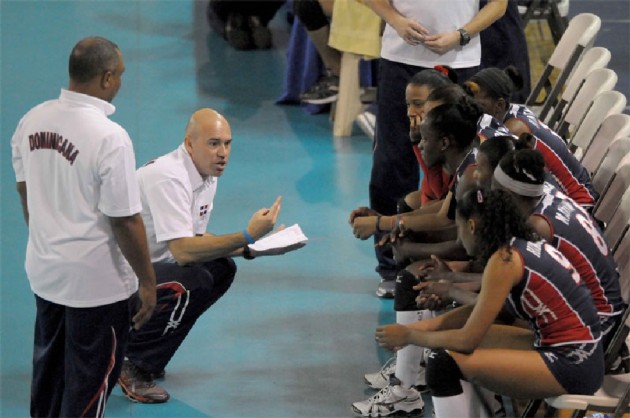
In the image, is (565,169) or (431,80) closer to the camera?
(565,169)

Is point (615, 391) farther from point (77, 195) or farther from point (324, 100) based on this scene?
point (324, 100)

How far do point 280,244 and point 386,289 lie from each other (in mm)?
1006

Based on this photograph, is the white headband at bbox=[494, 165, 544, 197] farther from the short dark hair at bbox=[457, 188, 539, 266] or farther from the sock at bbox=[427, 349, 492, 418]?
the sock at bbox=[427, 349, 492, 418]

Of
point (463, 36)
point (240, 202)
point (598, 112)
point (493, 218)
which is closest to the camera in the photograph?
point (493, 218)

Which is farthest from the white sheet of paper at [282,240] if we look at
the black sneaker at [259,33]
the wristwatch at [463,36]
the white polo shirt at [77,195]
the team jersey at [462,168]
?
the black sneaker at [259,33]

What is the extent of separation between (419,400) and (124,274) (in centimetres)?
147

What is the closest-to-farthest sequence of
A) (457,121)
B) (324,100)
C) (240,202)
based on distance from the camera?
(457,121) < (240,202) < (324,100)

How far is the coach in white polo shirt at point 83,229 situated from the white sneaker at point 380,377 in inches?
51.3

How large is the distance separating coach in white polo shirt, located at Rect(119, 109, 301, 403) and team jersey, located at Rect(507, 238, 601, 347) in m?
1.26

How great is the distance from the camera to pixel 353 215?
5.30 meters

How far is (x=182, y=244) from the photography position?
502 cm

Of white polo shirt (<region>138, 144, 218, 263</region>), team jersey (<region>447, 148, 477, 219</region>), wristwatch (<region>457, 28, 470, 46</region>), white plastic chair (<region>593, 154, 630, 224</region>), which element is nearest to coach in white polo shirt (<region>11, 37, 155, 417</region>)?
white polo shirt (<region>138, 144, 218, 263</region>)

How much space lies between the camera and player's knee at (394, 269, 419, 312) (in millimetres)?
4859

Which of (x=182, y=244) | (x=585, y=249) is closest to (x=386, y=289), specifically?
(x=182, y=244)
